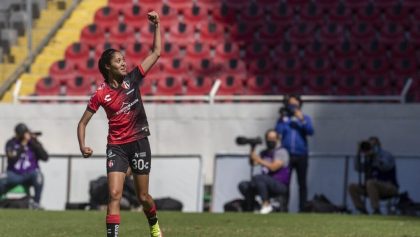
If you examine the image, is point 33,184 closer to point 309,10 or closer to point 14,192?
point 14,192

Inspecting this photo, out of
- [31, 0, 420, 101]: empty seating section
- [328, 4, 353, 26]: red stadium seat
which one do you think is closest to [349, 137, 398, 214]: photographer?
[31, 0, 420, 101]: empty seating section

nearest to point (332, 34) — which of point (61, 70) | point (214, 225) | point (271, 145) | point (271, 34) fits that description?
point (271, 34)

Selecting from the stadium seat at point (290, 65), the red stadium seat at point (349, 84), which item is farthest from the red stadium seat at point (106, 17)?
the red stadium seat at point (349, 84)

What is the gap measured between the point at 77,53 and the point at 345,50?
5.97m

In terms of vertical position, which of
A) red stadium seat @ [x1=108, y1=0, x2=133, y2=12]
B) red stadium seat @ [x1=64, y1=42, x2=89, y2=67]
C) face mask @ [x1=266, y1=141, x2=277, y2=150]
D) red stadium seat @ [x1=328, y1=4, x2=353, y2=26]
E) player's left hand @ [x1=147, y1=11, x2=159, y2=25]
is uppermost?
red stadium seat @ [x1=108, y1=0, x2=133, y2=12]

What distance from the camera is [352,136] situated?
22.0 m

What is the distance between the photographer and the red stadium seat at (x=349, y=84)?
23953mm

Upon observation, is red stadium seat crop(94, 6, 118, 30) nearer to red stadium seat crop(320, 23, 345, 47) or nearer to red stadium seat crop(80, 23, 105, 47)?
red stadium seat crop(80, 23, 105, 47)

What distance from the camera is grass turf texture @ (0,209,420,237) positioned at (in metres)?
13.2

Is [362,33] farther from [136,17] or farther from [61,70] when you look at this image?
[61,70]

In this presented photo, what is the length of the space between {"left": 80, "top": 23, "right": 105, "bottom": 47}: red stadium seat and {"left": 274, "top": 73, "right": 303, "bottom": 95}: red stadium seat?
450 cm

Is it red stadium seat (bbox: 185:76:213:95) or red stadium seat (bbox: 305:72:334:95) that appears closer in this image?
red stadium seat (bbox: 305:72:334:95)

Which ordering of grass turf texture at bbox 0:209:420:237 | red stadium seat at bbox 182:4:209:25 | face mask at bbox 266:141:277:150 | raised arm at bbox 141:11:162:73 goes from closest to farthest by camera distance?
1. raised arm at bbox 141:11:162:73
2. grass turf texture at bbox 0:209:420:237
3. face mask at bbox 266:141:277:150
4. red stadium seat at bbox 182:4:209:25

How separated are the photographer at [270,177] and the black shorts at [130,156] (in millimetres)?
8099
